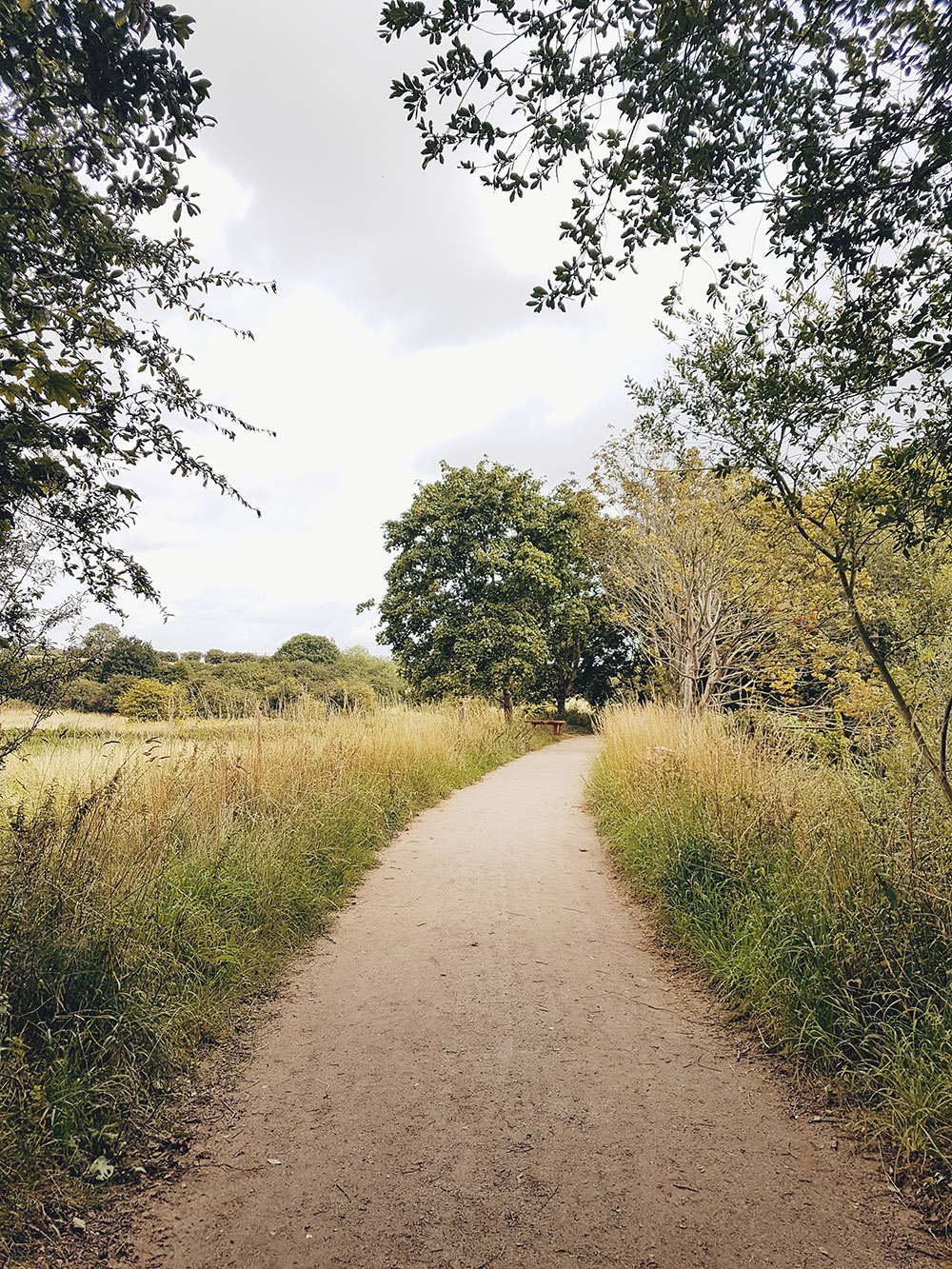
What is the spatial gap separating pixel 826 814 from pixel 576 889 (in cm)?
268

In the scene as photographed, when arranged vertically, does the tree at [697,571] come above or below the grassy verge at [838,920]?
above

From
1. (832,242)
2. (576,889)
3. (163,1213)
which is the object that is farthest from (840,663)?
(163,1213)

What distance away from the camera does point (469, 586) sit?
22.3 meters

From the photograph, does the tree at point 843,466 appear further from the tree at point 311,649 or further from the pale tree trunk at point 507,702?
the tree at point 311,649

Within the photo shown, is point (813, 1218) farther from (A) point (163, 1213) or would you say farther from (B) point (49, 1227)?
(B) point (49, 1227)

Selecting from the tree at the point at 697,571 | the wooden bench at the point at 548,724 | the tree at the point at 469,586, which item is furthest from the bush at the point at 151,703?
the wooden bench at the point at 548,724

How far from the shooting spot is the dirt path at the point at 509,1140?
2.31 meters

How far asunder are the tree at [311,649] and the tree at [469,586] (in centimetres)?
2309

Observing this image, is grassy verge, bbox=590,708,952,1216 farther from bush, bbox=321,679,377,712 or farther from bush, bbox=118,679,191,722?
bush, bbox=321,679,377,712

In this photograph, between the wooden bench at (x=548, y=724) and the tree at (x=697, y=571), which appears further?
the wooden bench at (x=548, y=724)

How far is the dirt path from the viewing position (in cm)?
231

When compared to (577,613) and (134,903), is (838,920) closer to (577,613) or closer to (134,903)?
(134,903)

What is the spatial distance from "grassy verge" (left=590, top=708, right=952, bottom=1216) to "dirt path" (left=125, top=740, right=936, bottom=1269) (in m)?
0.28

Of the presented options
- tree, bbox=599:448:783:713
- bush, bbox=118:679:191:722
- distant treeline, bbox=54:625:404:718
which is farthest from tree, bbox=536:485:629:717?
bush, bbox=118:679:191:722
